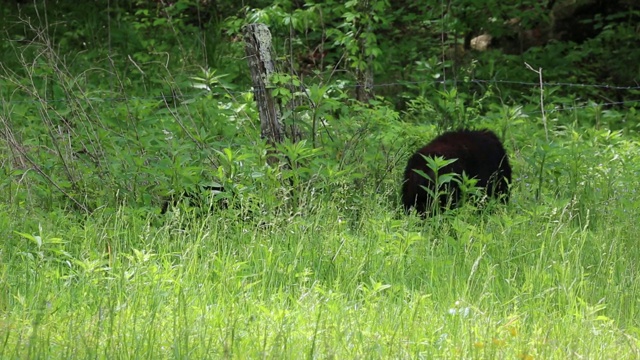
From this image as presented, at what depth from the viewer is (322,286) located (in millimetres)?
3973

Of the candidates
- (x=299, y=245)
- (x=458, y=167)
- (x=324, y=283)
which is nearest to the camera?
(x=324, y=283)

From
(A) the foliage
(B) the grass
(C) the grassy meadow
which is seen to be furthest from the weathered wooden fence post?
(B) the grass

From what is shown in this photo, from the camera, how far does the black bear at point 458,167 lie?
5.58 metres

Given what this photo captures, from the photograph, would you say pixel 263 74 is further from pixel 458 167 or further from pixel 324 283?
pixel 324 283

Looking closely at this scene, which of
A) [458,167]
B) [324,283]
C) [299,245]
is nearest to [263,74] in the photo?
[458,167]

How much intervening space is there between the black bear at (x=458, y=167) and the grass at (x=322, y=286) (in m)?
0.38

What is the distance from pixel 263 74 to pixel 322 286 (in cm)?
222

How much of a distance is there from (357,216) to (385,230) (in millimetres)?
650

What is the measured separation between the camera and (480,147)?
5.96 metres

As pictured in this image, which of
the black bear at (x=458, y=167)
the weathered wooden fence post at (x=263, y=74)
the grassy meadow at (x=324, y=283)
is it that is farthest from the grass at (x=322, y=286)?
the weathered wooden fence post at (x=263, y=74)

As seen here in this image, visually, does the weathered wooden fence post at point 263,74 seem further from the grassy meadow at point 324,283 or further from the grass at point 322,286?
the grass at point 322,286

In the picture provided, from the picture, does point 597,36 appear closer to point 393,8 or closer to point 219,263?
point 393,8

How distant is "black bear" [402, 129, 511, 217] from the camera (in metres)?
5.58

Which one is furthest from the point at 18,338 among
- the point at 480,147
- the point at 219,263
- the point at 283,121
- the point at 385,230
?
the point at 480,147
